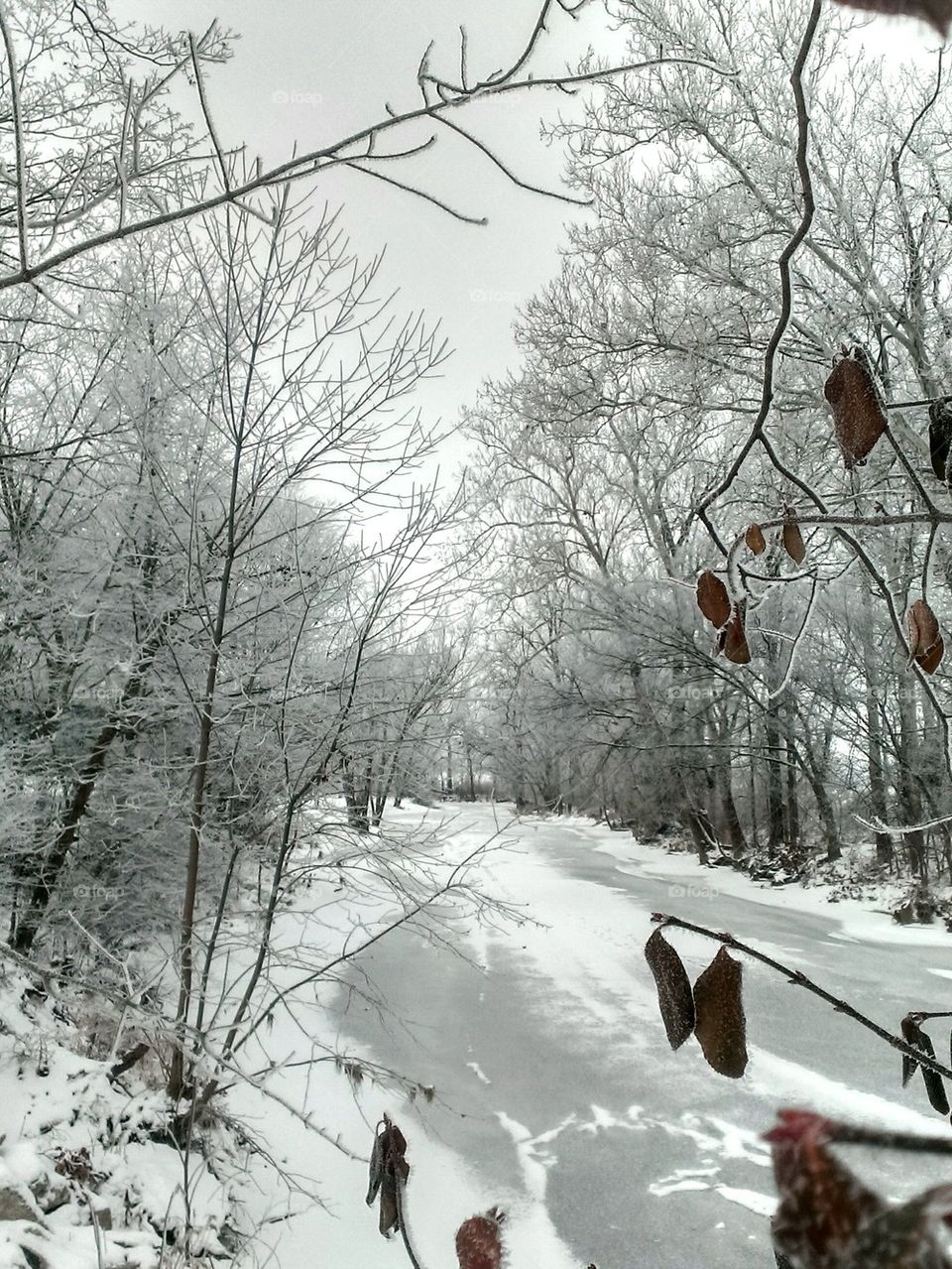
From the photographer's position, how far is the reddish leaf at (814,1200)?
0.22 meters

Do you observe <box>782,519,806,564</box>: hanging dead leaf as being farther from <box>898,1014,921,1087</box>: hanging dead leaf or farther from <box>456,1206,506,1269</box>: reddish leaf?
<box>456,1206,506,1269</box>: reddish leaf

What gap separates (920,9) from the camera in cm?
28

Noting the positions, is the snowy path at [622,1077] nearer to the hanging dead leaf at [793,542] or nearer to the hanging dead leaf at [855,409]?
the hanging dead leaf at [793,542]

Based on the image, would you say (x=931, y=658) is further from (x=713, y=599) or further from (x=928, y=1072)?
(x=928, y=1072)

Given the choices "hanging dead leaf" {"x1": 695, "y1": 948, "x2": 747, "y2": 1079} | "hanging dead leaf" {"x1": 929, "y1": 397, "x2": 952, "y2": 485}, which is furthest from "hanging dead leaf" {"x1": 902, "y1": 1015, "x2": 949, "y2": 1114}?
"hanging dead leaf" {"x1": 929, "y1": 397, "x2": 952, "y2": 485}

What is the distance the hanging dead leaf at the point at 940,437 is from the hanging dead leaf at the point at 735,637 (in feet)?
0.79

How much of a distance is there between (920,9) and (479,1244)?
68 centimetres

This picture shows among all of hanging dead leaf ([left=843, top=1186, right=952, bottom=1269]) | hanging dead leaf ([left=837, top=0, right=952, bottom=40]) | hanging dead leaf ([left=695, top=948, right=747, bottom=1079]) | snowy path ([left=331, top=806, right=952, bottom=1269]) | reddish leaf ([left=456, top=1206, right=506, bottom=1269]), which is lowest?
snowy path ([left=331, top=806, right=952, bottom=1269])

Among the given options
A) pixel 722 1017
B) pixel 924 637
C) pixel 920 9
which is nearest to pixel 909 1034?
pixel 722 1017

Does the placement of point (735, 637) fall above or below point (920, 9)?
below

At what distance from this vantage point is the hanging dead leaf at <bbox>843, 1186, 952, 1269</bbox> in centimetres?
21

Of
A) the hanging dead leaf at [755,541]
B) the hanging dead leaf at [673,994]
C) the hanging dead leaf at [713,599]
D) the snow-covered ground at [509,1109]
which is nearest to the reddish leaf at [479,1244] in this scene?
the hanging dead leaf at [673,994]

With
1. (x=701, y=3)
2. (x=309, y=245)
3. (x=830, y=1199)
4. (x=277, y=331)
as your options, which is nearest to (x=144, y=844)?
(x=277, y=331)

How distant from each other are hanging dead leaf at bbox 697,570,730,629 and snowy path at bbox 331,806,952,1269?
1970 millimetres
